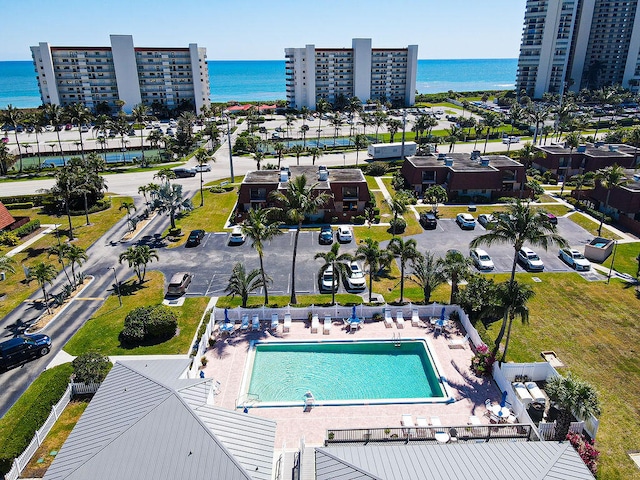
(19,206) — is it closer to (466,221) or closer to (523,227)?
(466,221)

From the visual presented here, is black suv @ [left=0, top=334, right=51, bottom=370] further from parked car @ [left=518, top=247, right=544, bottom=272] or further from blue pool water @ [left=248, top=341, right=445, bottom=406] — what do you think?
parked car @ [left=518, top=247, right=544, bottom=272]

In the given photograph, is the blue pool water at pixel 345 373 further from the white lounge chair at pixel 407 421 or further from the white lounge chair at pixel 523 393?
the white lounge chair at pixel 523 393

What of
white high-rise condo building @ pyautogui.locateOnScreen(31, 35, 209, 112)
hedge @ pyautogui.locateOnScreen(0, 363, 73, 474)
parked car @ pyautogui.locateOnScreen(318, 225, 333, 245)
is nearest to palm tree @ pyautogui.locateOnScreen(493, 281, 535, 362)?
parked car @ pyautogui.locateOnScreen(318, 225, 333, 245)

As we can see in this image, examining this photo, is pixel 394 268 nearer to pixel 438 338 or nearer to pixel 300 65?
pixel 438 338

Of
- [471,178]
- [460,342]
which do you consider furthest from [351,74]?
[460,342]

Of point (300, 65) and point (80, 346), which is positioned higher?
point (300, 65)

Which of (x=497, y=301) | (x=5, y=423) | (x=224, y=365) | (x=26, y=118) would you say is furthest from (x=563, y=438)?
(x=26, y=118)
